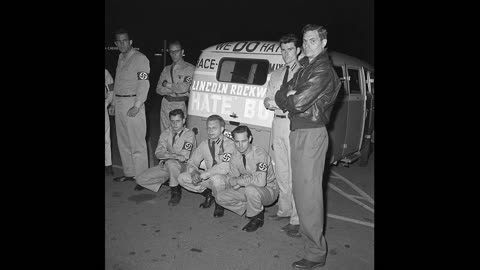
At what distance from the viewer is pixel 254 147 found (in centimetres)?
437

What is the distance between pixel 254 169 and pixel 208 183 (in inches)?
26.7

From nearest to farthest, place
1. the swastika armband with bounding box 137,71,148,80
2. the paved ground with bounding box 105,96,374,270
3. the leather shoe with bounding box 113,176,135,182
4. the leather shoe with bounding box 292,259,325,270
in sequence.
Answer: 1. the leather shoe with bounding box 292,259,325,270
2. the paved ground with bounding box 105,96,374,270
3. the swastika armband with bounding box 137,71,148,80
4. the leather shoe with bounding box 113,176,135,182

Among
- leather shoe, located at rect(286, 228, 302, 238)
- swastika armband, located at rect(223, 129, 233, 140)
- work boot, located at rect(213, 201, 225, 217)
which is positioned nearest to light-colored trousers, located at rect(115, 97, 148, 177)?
swastika armband, located at rect(223, 129, 233, 140)

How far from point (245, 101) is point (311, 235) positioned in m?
2.30

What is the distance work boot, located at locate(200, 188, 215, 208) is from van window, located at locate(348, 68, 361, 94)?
9.24 feet

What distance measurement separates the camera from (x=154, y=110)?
16.3 metres

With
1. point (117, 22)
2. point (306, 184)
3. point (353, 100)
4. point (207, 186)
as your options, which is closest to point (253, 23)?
→ point (117, 22)

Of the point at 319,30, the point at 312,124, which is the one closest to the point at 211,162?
the point at 312,124

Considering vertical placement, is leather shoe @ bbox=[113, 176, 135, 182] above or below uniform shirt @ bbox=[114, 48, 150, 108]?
below

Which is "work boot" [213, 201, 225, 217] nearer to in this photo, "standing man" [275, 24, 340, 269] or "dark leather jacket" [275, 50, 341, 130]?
"standing man" [275, 24, 340, 269]

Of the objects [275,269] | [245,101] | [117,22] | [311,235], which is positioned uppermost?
[117,22]

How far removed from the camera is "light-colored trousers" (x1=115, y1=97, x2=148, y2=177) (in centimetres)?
550

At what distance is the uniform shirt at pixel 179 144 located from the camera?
16.7 ft
